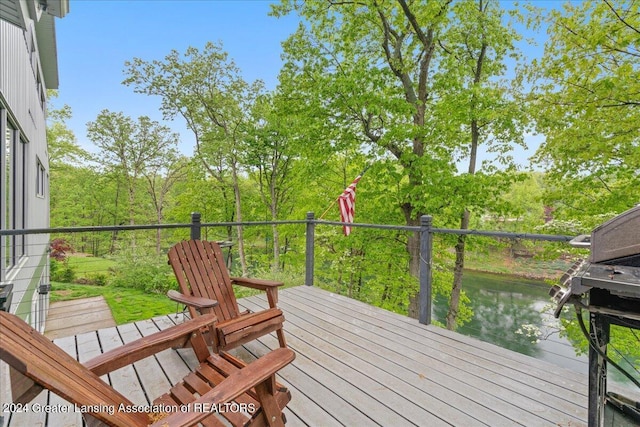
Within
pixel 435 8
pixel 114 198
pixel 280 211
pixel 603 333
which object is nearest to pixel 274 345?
pixel 603 333

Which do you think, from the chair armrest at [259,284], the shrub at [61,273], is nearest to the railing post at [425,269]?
the chair armrest at [259,284]

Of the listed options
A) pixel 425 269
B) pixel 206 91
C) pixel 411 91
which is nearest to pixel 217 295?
pixel 425 269

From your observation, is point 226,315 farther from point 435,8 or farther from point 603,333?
point 435,8

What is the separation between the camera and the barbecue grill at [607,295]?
117 centimetres

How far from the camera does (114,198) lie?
64.9 ft

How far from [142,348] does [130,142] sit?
1703 cm

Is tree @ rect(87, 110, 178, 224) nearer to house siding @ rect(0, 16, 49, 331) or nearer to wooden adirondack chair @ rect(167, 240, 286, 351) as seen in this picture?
house siding @ rect(0, 16, 49, 331)

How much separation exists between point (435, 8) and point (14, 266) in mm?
8280

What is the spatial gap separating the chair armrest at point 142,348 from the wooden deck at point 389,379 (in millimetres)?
637

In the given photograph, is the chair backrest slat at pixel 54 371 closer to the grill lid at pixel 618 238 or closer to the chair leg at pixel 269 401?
the chair leg at pixel 269 401

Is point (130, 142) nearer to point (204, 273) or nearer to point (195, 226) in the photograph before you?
point (195, 226)

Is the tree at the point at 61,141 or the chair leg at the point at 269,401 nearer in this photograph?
the chair leg at the point at 269,401

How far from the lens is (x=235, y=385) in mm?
1271

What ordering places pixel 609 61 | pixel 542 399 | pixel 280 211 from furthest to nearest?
pixel 280 211 → pixel 609 61 → pixel 542 399
